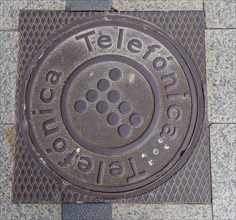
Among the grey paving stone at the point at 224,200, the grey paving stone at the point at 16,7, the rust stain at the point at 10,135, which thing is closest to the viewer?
the grey paving stone at the point at 224,200

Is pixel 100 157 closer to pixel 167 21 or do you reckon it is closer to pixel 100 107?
pixel 100 107

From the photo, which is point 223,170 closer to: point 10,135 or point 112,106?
point 112,106

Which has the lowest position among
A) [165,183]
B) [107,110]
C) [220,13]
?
[165,183]

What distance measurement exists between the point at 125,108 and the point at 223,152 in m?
0.58

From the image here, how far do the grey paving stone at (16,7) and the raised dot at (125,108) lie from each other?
672 mm

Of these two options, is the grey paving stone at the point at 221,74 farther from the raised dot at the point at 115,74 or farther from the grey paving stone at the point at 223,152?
the raised dot at the point at 115,74

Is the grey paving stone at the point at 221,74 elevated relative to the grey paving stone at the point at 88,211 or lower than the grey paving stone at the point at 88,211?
elevated

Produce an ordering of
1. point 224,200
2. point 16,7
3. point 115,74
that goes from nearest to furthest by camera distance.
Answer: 1. point 224,200
2. point 115,74
3. point 16,7

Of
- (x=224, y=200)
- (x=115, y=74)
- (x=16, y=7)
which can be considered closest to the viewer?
(x=224, y=200)

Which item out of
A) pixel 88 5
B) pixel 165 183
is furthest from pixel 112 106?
pixel 88 5

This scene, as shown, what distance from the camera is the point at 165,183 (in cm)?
216

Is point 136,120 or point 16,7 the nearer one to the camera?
point 136,120

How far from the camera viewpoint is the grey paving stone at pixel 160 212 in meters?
2.13

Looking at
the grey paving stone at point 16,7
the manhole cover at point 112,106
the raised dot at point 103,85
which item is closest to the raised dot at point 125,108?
the manhole cover at point 112,106
